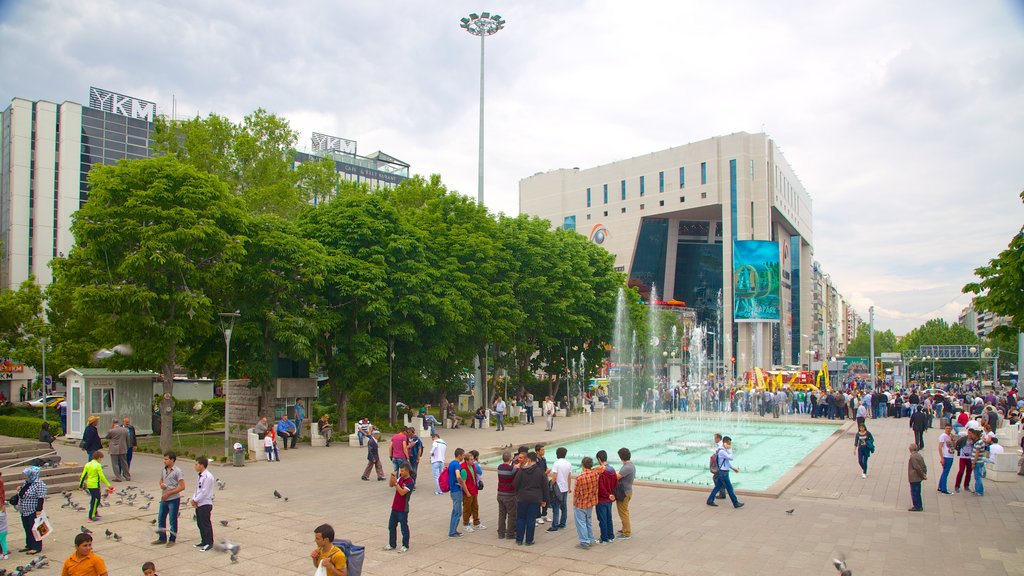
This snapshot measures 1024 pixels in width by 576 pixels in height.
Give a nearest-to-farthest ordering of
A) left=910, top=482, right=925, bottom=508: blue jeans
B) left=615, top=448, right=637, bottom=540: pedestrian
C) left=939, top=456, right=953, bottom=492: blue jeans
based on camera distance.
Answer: left=615, top=448, right=637, bottom=540: pedestrian < left=910, top=482, right=925, bottom=508: blue jeans < left=939, top=456, right=953, bottom=492: blue jeans

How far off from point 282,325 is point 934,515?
21709 mm

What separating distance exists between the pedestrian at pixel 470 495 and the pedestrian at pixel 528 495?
1.03 m

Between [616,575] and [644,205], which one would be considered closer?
[616,575]

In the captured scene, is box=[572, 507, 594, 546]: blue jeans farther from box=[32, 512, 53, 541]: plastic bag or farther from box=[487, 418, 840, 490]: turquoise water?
box=[32, 512, 53, 541]: plastic bag

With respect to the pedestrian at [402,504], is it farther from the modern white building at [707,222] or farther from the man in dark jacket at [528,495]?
the modern white building at [707,222]

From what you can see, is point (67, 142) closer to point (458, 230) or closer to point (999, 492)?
point (458, 230)

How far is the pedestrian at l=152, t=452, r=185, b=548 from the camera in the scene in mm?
11772

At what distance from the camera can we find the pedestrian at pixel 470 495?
1263 centimetres

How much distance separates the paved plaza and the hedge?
41.0 ft

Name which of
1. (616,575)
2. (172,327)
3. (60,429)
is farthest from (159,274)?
(616,575)

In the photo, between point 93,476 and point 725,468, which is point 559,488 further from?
point 93,476

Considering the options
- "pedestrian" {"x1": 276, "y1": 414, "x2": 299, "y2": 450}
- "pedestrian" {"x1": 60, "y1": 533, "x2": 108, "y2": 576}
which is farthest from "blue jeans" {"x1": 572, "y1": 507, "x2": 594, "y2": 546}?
"pedestrian" {"x1": 276, "y1": 414, "x2": 299, "y2": 450}

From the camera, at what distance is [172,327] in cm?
2381

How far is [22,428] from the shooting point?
28547 mm
